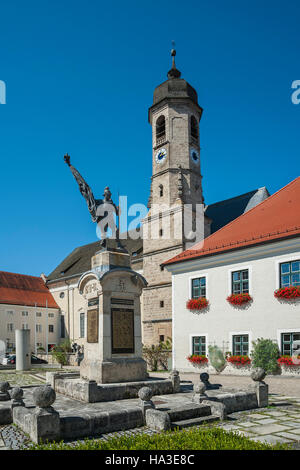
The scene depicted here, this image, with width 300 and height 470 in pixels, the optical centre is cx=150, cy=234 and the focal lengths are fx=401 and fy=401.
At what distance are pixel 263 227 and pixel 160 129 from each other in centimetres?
2206

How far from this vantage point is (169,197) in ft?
120

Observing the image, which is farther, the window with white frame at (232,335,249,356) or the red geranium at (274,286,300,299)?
the window with white frame at (232,335,249,356)

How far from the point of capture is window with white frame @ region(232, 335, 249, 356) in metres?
19.4

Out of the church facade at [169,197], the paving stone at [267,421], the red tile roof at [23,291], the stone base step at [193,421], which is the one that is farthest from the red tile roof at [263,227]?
the red tile roof at [23,291]

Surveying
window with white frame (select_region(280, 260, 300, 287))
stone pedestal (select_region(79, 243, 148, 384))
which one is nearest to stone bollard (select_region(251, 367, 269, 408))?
stone pedestal (select_region(79, 243, 148, 384))

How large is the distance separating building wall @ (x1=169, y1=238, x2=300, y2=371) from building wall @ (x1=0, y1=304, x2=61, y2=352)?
101ft

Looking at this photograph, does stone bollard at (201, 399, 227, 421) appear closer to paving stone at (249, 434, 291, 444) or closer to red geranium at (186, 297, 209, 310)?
paving stone at (249, 434, 291, 444)

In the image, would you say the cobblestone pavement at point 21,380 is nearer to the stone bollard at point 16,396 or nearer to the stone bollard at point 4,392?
the stone bollard at point 4,392

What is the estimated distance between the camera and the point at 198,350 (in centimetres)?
2173

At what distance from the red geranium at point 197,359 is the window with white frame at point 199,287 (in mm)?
3157
